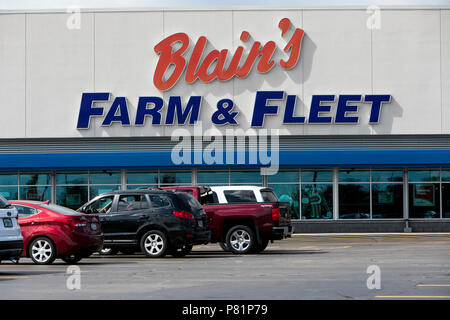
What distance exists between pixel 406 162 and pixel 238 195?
17.1 m

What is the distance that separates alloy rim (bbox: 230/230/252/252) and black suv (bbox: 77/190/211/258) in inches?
70.3

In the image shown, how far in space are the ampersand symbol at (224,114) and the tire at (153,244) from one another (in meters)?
18.4

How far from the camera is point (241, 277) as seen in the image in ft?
50.6

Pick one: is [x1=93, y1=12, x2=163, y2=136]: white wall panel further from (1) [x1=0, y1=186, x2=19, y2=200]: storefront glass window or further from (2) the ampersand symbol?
(1) [x1=0, y1=186, x2=19, y2=200]: storefront glass window

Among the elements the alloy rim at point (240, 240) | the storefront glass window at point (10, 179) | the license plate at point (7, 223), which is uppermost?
the storefront glass window at point (10, 179)

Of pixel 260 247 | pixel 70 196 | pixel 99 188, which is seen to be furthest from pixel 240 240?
pixel 70 196

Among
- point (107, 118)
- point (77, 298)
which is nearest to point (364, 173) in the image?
point (107, 118)

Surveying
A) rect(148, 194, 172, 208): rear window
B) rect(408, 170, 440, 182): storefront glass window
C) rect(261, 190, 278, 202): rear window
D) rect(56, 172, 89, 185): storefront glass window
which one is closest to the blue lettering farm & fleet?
rect(56, 172, 89, 185): storefront glass window

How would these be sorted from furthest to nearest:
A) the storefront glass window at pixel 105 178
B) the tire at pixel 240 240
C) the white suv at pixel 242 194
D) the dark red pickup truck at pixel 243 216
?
the storefront glass window at pixel 105 178 < the white suv at pixel 242 194 < the tire at pixel 240 240 < the dark red pickup truck at pixel 243 216

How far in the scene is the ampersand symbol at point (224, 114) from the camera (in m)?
39.4

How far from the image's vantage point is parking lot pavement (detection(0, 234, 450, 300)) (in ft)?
40.9

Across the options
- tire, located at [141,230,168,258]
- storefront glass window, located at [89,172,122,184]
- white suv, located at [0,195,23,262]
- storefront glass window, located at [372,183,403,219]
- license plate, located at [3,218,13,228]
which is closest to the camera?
white suv, located at [0,195,23,262]

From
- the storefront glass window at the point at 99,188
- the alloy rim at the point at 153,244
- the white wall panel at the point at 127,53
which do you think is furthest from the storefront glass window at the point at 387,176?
the alloy rim at the point at 153,244

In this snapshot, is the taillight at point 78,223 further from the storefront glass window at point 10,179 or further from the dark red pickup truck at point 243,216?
the storefront glass window at point 10,179
